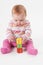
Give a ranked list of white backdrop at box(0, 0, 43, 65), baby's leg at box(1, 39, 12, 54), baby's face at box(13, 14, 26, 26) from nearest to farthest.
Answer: white backdrop at box(0, 0, 43, 65) < baby's leg at box(1, 39, 12, 54) < baby's face at box(13, 14, 26, 26)

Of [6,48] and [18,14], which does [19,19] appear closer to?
[18,14]

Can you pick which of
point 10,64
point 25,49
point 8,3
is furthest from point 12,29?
point 8,3

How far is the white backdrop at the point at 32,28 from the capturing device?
49.2 inches

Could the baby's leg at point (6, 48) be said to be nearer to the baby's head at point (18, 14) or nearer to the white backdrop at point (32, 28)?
the white backdrop at point (32, 28)

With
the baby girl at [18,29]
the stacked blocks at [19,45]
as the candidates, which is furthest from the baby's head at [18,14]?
the stacked blocks at [19,45]

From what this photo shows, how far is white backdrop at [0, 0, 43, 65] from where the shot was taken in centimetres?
125

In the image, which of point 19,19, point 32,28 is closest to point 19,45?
point 19,19

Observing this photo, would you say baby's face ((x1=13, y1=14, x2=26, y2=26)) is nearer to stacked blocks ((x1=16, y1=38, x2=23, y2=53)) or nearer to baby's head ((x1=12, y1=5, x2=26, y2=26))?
baby's head ((x1=12, y1=5, x2=26, y2=26))

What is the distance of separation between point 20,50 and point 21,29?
0.15 metres

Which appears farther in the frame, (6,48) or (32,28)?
(32,28)

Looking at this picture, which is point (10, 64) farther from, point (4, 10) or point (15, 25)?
point (4, 10)

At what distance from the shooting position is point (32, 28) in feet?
6.45

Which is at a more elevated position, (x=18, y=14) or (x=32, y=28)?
(x=18, y=14)

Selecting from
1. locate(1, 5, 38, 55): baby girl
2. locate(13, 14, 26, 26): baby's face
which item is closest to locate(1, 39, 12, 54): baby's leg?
locate(1, 5, 38, 55): baby girl
